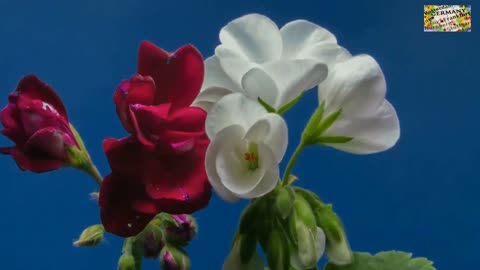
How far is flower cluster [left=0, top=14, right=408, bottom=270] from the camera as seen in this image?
565 millimetres

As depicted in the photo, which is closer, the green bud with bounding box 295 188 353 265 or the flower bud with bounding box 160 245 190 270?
the green bud with bounding box 295 188 353 265

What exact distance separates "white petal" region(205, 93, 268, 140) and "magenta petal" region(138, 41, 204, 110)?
0.05m

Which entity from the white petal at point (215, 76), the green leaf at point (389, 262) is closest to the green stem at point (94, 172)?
the white petal at point (215, 76)

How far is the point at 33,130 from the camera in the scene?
595 millimetres

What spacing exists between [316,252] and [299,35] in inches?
7.1

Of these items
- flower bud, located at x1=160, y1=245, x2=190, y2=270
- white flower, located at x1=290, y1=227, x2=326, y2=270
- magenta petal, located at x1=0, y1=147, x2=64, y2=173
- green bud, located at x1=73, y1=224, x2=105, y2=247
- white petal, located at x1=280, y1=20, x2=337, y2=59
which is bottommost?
flower bud, located at x1=160, y1=245, x2=190, y2=270

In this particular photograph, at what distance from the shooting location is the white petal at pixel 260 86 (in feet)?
1.90

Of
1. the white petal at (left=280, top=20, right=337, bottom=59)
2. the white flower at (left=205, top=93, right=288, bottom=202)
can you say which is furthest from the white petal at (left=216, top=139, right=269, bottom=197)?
the white petal at (left=280, top=20, right=337, bottom=59)

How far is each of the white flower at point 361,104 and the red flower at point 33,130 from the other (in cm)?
20

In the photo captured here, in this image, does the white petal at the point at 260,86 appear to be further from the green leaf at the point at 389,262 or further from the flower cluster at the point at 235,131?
the green leaf at the point at 389,262

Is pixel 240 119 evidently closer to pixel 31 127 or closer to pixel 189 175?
pixel 189 175

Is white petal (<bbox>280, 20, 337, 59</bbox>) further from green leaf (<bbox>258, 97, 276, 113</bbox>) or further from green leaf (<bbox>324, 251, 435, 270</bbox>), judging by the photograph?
green leaf (<bbox>324, 251, 435, 270</bbox>)

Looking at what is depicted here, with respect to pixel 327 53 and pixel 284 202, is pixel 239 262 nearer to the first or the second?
pixel 284 202

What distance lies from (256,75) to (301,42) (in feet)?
0.26
